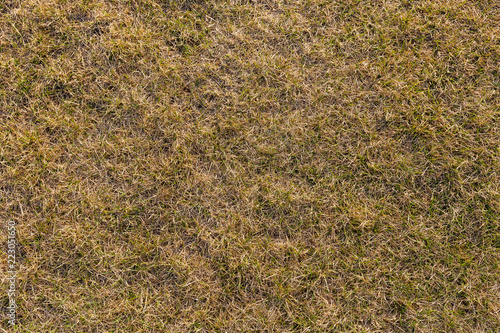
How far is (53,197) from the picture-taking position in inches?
84.7

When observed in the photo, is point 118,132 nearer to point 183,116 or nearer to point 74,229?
point 183,116

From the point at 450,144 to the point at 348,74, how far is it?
0.84 metres

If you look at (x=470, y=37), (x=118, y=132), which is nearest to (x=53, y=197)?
(x=118, y=132)

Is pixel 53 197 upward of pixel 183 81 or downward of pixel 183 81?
downward

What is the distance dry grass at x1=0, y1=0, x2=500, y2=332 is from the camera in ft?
6.89

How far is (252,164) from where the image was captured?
2170 mm

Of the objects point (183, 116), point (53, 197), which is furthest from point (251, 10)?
point (53, 197)

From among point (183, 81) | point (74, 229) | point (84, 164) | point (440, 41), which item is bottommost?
point (74, 229)

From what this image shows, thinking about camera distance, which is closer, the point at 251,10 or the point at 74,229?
the point at 74,229

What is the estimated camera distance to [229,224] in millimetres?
2131

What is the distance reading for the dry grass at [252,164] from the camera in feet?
6.89

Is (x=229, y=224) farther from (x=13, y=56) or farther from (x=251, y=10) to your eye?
(x=13, y=56)

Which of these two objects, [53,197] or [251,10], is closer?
[53,197]

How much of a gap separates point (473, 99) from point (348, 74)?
877mm
